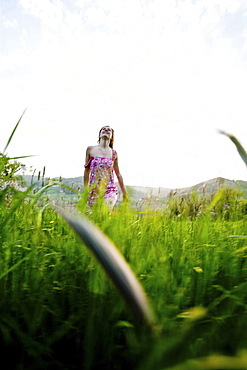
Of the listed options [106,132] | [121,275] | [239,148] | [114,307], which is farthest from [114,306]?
[106,132]

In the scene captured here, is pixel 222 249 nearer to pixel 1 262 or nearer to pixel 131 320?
pixel 131 320

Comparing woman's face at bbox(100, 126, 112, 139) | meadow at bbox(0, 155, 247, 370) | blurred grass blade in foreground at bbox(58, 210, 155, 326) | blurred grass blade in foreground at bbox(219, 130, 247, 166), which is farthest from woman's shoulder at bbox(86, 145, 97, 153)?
blurred grass blade in foreground at bbox(58, 210, 155, 326)

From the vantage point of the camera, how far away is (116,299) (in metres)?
0.93

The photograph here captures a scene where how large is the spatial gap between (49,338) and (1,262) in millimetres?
441

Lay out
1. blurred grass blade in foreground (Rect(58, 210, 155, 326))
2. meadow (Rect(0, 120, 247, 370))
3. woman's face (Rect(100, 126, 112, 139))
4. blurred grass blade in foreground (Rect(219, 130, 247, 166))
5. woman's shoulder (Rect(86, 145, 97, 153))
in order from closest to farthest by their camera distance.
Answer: blurred grass blade in foreground (Rect(58, 210, 155, 326)) → meadow (Rect(0, 120, 247, 370)) → blurred grass blade in foreground (Rect(219, 130, 247, 166)) → woman's shoulder (Rect(86, 145, 97, 153)) → woman's face (Rect(100, 126, 112, 139))

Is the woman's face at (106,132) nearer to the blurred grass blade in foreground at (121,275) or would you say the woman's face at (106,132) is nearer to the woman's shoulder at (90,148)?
the woman's shoulder at (90,148)

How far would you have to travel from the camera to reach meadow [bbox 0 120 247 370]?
68 centimetres

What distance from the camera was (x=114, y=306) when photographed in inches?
36.0

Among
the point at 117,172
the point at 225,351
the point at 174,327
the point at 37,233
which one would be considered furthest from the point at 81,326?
the point at 117,172

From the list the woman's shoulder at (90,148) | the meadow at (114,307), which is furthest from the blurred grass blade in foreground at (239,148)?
the woman's shoulder at (90,148)

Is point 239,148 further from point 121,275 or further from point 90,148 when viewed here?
point 90,148

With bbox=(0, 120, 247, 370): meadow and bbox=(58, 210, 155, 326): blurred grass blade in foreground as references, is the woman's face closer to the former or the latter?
bbox=(0, 120, 247, 370): meadow

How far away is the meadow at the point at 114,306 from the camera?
2.22ft

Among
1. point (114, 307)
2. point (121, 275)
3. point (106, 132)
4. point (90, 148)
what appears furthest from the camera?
point (106, 132)
